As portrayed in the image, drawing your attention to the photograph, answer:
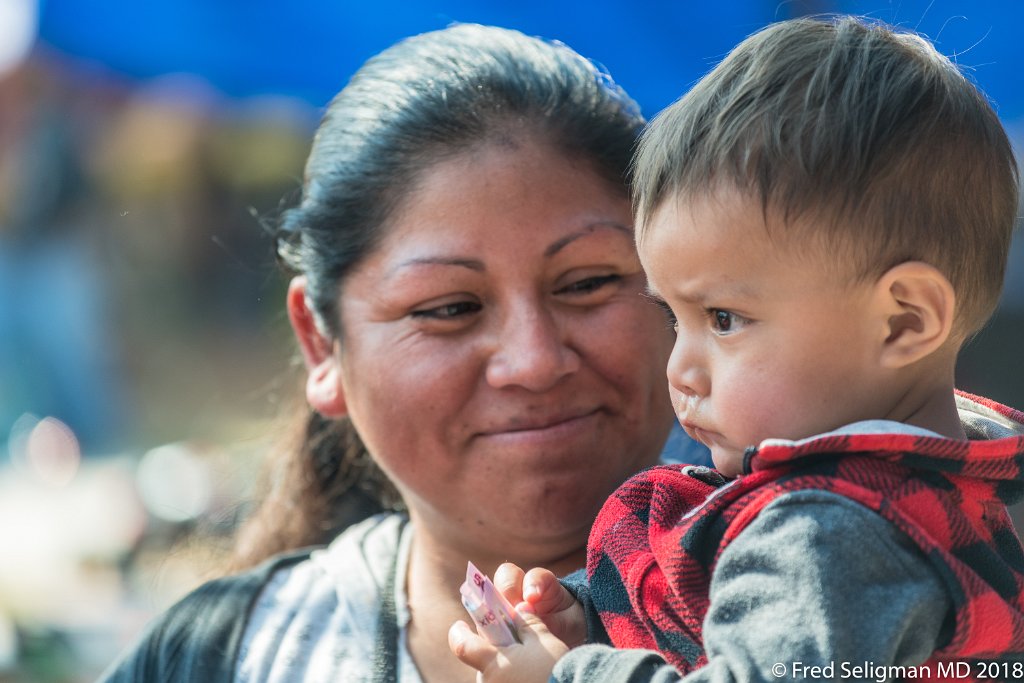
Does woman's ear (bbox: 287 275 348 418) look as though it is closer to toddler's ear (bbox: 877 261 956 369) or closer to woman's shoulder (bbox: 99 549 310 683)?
woman's shoulder (bbox: 99 549 310 683)

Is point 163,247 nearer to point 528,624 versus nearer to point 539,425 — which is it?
point 539,425

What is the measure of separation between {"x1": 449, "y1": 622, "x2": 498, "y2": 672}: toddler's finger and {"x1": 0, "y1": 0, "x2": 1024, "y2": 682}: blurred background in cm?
132

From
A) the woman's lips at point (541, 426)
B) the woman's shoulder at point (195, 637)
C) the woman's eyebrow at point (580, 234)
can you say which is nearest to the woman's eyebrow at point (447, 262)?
the woman's eyebrow at point (580, 234)

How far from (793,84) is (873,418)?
0.38 meters

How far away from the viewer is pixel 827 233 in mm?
1169

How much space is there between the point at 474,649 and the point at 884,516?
0.52 m

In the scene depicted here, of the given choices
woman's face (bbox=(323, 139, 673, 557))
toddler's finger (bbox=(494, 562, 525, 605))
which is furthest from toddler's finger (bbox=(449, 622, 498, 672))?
woman's face (bbox=(323, 139, 673, 557))

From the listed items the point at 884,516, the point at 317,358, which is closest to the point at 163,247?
the point at 317,358

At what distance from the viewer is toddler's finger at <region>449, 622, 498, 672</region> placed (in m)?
1.35

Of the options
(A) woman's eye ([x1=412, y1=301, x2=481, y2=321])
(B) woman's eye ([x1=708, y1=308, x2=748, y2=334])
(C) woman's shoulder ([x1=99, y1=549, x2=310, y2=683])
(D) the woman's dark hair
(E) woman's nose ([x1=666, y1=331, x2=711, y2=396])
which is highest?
(D) the woman's dark hair

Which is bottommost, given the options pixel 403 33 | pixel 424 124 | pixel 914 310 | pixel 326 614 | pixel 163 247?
pixel 326 614

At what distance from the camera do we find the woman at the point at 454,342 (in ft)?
5.93

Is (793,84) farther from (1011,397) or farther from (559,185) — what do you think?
(1011,397)

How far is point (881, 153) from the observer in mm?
1175
